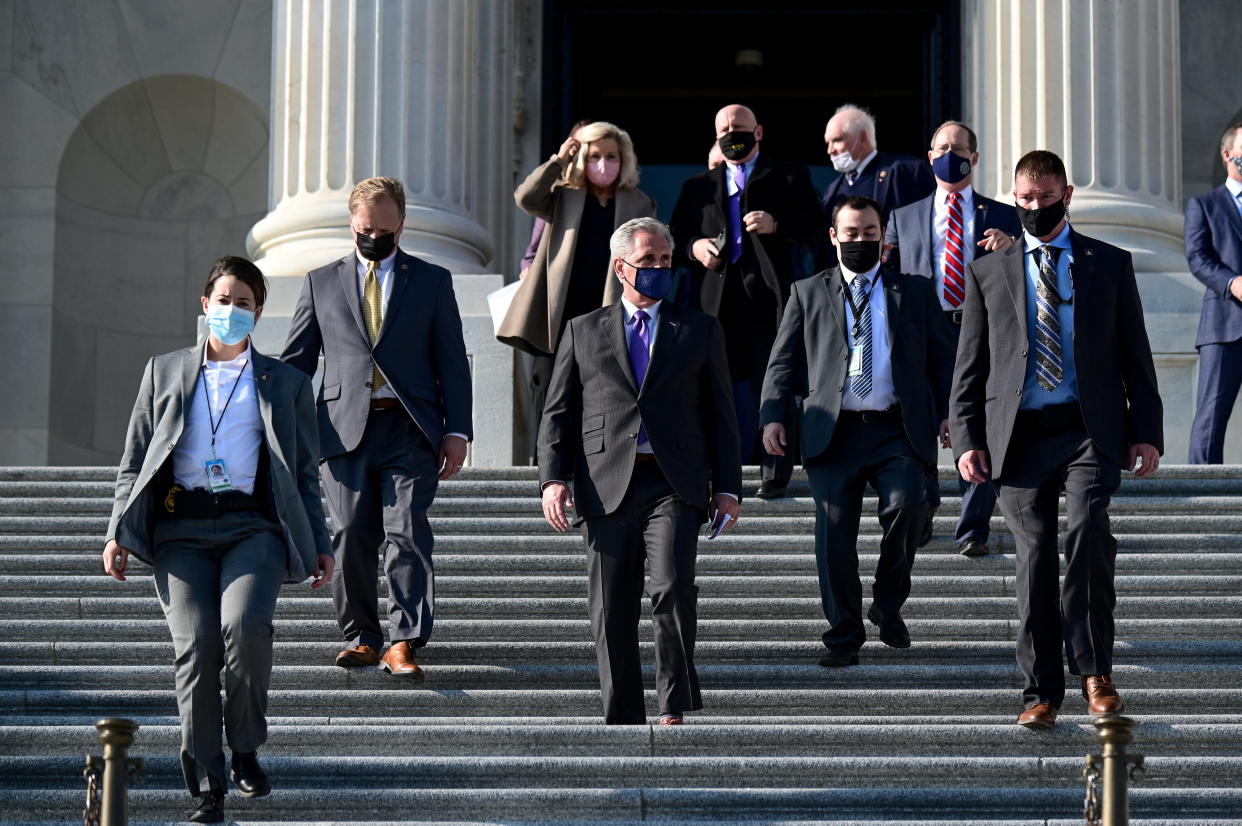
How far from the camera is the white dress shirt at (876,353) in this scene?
9.76 meters

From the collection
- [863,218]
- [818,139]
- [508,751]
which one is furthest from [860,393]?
[818,139]

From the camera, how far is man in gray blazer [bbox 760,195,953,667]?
31.1 ft

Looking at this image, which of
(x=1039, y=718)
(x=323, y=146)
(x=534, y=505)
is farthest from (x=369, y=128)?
(x=1039, y=718)

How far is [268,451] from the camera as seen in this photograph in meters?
8.09

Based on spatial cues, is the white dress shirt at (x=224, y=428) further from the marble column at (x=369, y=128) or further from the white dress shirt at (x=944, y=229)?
the marble column at (x=369, y=128)

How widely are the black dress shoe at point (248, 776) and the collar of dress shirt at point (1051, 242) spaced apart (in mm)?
3305

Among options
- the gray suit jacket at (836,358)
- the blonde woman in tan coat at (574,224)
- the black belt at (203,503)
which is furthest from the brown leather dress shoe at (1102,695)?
the blonde woman in tan coat at (574,224)

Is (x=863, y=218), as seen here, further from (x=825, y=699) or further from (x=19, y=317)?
(x=19, y=317)

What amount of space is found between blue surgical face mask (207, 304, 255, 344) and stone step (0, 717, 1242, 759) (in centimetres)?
135

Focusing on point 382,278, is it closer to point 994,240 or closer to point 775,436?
point 775,436

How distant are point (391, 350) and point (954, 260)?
2.99 metres

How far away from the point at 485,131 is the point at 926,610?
22.6ft

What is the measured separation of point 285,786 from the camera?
316 inches

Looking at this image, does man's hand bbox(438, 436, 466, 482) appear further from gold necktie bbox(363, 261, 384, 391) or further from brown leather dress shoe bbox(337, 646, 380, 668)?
brown leather dress shoe bbox(337, 646, 380, 668)
